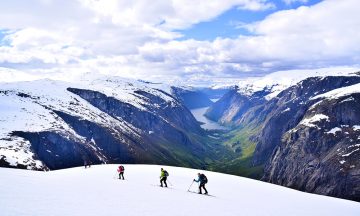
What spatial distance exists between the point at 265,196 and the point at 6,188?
38.5 m

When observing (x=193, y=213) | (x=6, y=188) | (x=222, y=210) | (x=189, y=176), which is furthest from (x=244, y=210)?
(x=189, y=176)

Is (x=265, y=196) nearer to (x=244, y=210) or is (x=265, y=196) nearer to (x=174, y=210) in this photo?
(x=244, y=210)

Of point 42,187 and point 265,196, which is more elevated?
point 42,187

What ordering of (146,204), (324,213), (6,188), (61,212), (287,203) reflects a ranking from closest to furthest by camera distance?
(61,212) < (6,188) < (146,204) < (324,213) < (287,203)

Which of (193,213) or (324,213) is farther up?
(193,213)

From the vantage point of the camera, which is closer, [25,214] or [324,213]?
[25,214]

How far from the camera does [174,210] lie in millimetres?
36906

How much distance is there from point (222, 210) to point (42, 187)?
18.4m

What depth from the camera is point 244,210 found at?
4378 cm

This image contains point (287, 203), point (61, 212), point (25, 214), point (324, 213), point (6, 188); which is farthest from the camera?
point (287, 203)

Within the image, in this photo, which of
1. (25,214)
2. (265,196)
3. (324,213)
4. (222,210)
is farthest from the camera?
(265,196)

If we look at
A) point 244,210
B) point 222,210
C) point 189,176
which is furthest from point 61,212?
point 189,176

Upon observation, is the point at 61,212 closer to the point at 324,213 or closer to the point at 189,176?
the point at 324,213

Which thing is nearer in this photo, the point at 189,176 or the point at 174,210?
the point at 174,210
